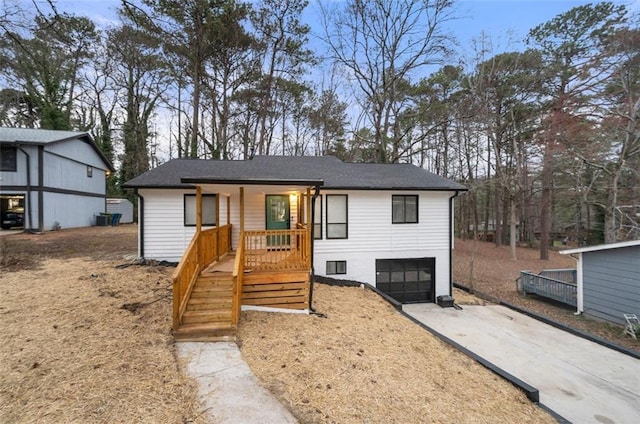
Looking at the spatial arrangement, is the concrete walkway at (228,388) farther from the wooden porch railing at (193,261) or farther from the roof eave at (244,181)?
the roof eave at (244,181)

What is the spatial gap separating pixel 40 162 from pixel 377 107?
61.8 feet

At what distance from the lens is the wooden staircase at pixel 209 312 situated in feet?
15.0

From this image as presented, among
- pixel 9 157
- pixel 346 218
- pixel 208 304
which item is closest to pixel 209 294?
pixel 208 304

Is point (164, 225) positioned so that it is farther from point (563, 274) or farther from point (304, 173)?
point (563, 274)

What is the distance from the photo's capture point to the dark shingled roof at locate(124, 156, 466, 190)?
9345mm

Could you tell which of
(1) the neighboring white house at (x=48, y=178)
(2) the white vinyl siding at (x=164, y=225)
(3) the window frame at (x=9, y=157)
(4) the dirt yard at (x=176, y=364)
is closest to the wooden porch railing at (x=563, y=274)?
(4) the dirt yard at (x=176, y=364)

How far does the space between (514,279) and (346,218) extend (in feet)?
30.3

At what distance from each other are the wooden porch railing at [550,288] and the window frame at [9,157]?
2346cm

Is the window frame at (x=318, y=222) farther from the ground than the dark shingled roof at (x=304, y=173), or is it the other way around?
the dark shingled roof at (x=304, y=173)

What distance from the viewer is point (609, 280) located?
862cm

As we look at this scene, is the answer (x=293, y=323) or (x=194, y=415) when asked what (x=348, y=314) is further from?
(x=194, y=415)

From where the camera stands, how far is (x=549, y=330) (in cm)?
799

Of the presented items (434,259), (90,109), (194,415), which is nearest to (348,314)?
(194,415)

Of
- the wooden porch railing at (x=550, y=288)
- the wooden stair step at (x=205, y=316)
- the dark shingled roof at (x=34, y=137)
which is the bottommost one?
the wooden porch railing at (x=550, y=288)
